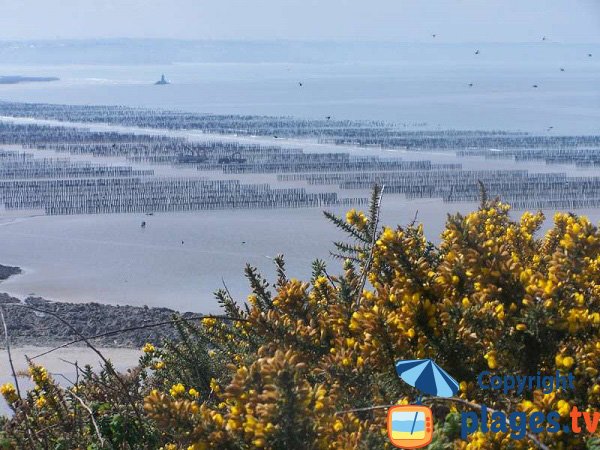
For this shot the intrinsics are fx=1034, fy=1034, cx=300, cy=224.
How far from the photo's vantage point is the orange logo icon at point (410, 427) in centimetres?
287

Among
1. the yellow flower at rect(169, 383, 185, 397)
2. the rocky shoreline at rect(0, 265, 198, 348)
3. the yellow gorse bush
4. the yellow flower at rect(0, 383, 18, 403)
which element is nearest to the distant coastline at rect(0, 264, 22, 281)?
the rocky shoreline at rect(0, 265, 198, 348)

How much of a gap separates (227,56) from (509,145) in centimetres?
14984

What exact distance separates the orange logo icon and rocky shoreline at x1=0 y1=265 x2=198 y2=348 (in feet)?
35.5

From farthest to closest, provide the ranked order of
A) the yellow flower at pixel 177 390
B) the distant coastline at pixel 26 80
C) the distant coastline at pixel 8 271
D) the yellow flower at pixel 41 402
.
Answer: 1. the distant coastline at pixel 26 80
2. the distant coastline at pixel 8 271
3. the yellow flower at pixel 41 402
4. the yellow flower at pixel 177 390

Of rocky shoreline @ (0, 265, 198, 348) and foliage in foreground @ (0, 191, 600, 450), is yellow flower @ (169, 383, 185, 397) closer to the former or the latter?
foliage in foreground @ (0, 191, 600, 450)

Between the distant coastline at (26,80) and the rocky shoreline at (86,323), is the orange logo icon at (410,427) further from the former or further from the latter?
the distant coastline at (26,80)

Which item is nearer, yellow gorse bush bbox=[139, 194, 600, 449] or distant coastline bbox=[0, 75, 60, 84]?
yellow gorse bush bbox=[139, 194, 600, 449]

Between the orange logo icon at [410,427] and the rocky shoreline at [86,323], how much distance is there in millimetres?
10806

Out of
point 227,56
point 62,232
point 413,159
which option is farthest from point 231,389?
point 227,56

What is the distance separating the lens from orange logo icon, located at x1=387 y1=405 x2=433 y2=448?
2.87 m

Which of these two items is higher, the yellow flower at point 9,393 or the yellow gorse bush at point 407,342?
the yellow gorse bush at point 407,342

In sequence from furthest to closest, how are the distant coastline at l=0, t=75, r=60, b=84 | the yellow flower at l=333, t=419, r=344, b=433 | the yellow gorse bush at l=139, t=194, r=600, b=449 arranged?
the distant coastline at l=0, t=75, r=60, b=84 < the yellow flower at l=333, t=419, r=344, b=433 < the yellow gorse bush at l=139, t=194, r=600, b=449

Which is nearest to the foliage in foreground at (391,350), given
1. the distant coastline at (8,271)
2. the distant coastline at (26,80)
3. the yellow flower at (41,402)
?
the yellow flower at (41,402)

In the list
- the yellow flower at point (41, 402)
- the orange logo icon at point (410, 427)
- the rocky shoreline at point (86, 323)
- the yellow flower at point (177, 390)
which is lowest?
the rocky shoreline at point (86, 323)
